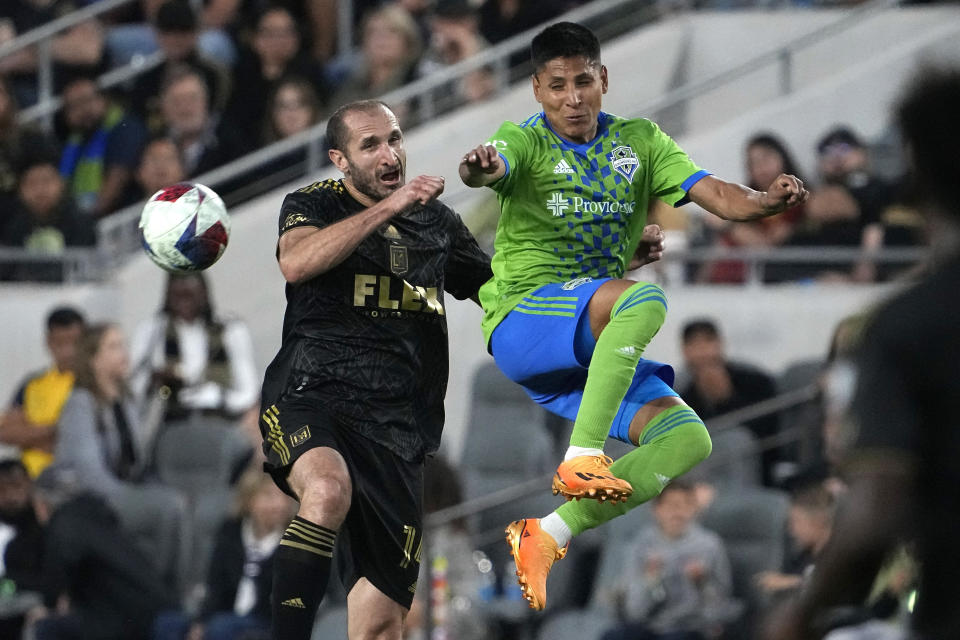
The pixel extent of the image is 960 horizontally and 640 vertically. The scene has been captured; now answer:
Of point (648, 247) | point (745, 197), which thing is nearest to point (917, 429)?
point (745, 197)

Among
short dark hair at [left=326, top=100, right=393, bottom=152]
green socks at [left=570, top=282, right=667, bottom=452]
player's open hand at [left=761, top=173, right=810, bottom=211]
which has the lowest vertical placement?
green socks at [left=570, top=282, right=667, bottom=452]

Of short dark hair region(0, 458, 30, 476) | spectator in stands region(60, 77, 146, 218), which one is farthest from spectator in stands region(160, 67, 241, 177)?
short dark hair region(0, 458, 30, 476)

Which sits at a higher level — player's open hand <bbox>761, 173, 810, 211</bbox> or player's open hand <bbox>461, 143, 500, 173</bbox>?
player's open hand <bbox>461, 143, 500, 173</bbox>

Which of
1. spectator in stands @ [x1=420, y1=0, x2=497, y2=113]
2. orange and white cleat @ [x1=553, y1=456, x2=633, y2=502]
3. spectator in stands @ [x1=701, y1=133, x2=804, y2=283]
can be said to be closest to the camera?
orange and white cleat @ [x1=553, y1=456, x2=633, y2=502]

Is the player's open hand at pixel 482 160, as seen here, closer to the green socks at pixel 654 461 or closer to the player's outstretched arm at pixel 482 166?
the player's outstretched arm at pixel 482 166

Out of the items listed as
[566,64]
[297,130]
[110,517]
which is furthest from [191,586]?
[566,64]

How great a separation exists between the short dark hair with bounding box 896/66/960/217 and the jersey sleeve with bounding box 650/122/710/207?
2.94 meters

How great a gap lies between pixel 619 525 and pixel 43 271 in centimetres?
446

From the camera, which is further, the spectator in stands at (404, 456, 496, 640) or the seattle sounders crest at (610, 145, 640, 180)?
the spectator in stands at (404, 456, 496, 640)

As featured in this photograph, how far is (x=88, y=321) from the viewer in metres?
12.0

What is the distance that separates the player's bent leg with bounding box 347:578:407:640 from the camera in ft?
22.3

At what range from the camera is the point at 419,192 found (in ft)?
19.1

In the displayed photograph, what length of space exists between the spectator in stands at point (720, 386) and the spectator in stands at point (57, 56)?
5.62m

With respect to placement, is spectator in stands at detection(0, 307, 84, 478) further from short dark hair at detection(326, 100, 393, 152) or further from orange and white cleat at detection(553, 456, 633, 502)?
orange and white cleat at detection(553, 456, 633, 502)
